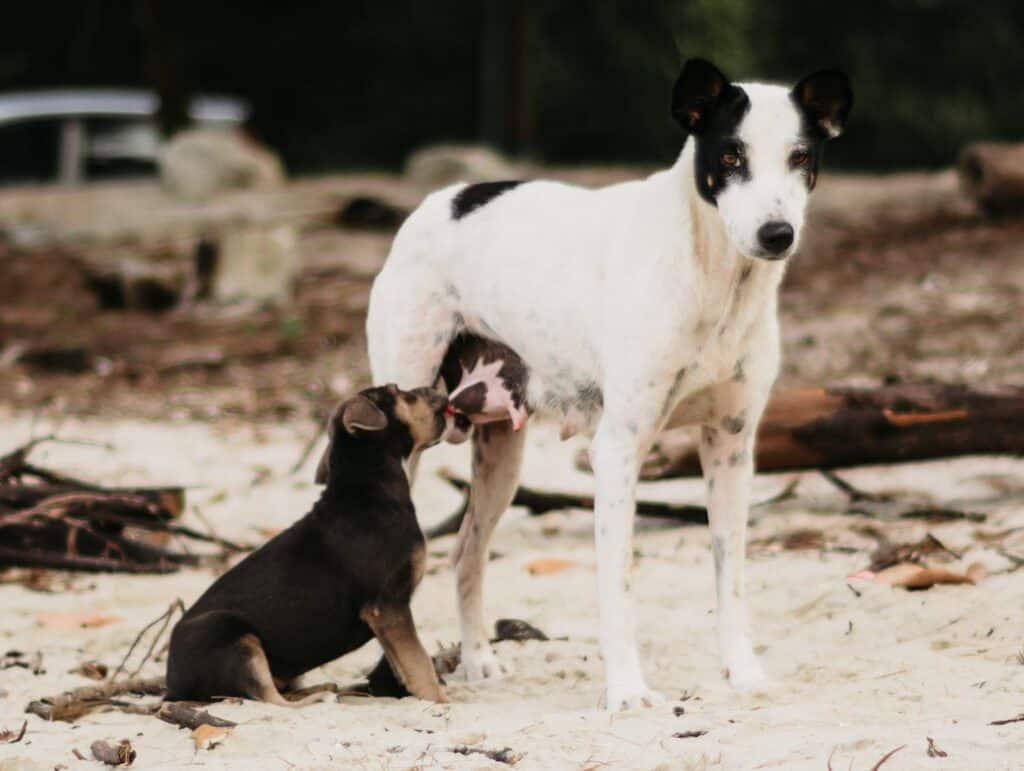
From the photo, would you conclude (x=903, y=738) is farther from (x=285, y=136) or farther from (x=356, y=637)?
(x=285, y=136)

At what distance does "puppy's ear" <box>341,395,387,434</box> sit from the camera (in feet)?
18.4

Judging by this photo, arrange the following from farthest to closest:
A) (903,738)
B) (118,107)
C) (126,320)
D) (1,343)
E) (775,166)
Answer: (118,107), (126,320), (1,343), (775,166), (903,738)

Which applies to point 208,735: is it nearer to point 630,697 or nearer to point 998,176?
point 630,697

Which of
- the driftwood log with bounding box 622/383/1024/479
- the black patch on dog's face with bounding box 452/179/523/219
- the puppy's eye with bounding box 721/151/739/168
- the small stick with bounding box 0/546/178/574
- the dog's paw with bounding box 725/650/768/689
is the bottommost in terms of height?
the small stick with bounding box 0/546/178/574

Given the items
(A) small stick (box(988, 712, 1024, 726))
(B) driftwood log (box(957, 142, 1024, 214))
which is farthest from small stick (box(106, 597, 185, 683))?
(B) driftwood log (box(957, 142, 1024, 214))

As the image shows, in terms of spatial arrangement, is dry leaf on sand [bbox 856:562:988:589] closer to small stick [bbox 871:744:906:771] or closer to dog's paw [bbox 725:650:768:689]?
dog's paw [bbox 725:650:768:689]

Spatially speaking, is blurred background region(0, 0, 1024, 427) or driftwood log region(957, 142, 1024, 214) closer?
blurred background region(0, 0, 1024, 427)

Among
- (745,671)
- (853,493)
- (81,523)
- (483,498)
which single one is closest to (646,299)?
(745,671)

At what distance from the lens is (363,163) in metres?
32.2

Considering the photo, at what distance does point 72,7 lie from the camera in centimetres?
3181

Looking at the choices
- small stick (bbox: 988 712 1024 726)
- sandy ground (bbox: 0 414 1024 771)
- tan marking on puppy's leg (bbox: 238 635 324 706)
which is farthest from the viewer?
tan marking on puppy's leg (bbox: 238 635 324 706)

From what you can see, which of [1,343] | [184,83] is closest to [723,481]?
[1,343]

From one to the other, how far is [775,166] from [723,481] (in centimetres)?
120

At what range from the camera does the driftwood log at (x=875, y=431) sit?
7320mm
